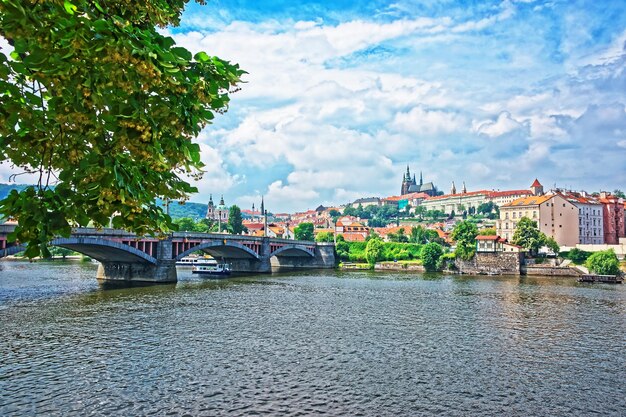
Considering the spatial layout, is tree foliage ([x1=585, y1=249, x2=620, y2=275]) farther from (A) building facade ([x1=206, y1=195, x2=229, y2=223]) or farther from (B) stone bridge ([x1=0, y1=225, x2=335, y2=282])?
(A) building facade ([x1=206, y1=195, x2=229, y2=223])

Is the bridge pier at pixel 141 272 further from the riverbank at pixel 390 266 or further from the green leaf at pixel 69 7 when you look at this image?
the green leaf at pixel 69 7

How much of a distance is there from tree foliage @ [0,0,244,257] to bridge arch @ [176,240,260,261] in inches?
1977

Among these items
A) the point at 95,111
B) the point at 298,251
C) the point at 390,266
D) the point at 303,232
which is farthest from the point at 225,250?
the point at 95,111

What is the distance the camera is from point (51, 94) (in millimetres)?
5355

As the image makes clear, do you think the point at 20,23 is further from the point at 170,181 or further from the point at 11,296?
the point at 11,296

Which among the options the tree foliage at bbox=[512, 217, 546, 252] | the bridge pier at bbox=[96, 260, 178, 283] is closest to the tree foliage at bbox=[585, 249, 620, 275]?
the tree foliage at bbox=[512, 217, 546, 252]

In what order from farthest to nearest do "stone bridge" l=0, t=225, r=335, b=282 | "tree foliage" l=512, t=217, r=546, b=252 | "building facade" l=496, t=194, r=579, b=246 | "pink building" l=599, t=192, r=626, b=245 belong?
"pink building" l=599, t=192, r=626, b=245
"building facade" l=496, t=194, r=579, b=246
"tree foliage" l=512, t=217, r=546, b=252
"stone bridge" l=0, t=225, r=335, b=282

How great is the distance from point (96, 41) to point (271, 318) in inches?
1044

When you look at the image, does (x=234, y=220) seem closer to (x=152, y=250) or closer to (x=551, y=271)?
(x=152, y=250)

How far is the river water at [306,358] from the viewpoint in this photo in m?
15.1

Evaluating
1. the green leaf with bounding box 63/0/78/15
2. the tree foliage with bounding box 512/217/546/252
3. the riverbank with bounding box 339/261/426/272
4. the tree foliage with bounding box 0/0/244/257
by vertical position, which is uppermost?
the tree foliage with bounding box 512/217/546/252

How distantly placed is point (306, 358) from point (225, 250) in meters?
50.4

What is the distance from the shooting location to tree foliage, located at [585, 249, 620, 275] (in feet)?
219

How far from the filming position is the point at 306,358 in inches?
790
